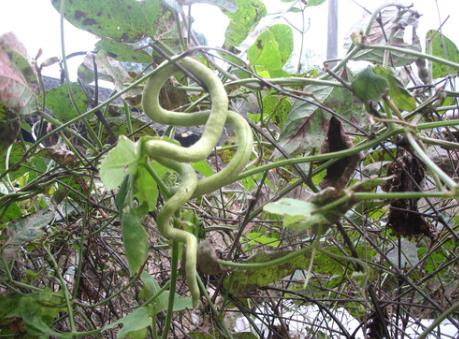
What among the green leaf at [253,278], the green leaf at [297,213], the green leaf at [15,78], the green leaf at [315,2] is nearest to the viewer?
the green leaf at [297,213]

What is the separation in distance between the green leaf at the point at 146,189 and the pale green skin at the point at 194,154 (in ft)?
0.13

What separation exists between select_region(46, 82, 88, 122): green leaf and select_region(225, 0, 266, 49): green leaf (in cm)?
19

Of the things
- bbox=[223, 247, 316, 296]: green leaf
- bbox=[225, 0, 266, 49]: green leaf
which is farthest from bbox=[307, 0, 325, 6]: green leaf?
bbox=[223, 247, 316, 296]: green leaf

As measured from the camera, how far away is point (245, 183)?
0.73 meters

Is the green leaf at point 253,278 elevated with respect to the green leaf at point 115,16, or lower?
lower

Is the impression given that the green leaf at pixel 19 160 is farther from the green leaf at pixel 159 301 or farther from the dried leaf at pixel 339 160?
the dried leaf at pixel 339 160

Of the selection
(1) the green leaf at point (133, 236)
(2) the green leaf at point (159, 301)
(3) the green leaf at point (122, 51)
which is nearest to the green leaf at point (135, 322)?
(2) the green leaf at point (159, 301)

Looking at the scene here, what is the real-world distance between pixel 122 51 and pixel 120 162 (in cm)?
19

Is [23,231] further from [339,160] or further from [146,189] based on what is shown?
[339,160]

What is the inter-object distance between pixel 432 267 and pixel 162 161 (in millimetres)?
550

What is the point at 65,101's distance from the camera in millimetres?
554

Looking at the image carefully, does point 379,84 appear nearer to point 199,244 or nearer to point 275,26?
point 199,244

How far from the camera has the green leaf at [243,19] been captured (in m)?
0.58

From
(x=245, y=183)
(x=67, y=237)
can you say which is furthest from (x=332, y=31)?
(x=67, y=237)
